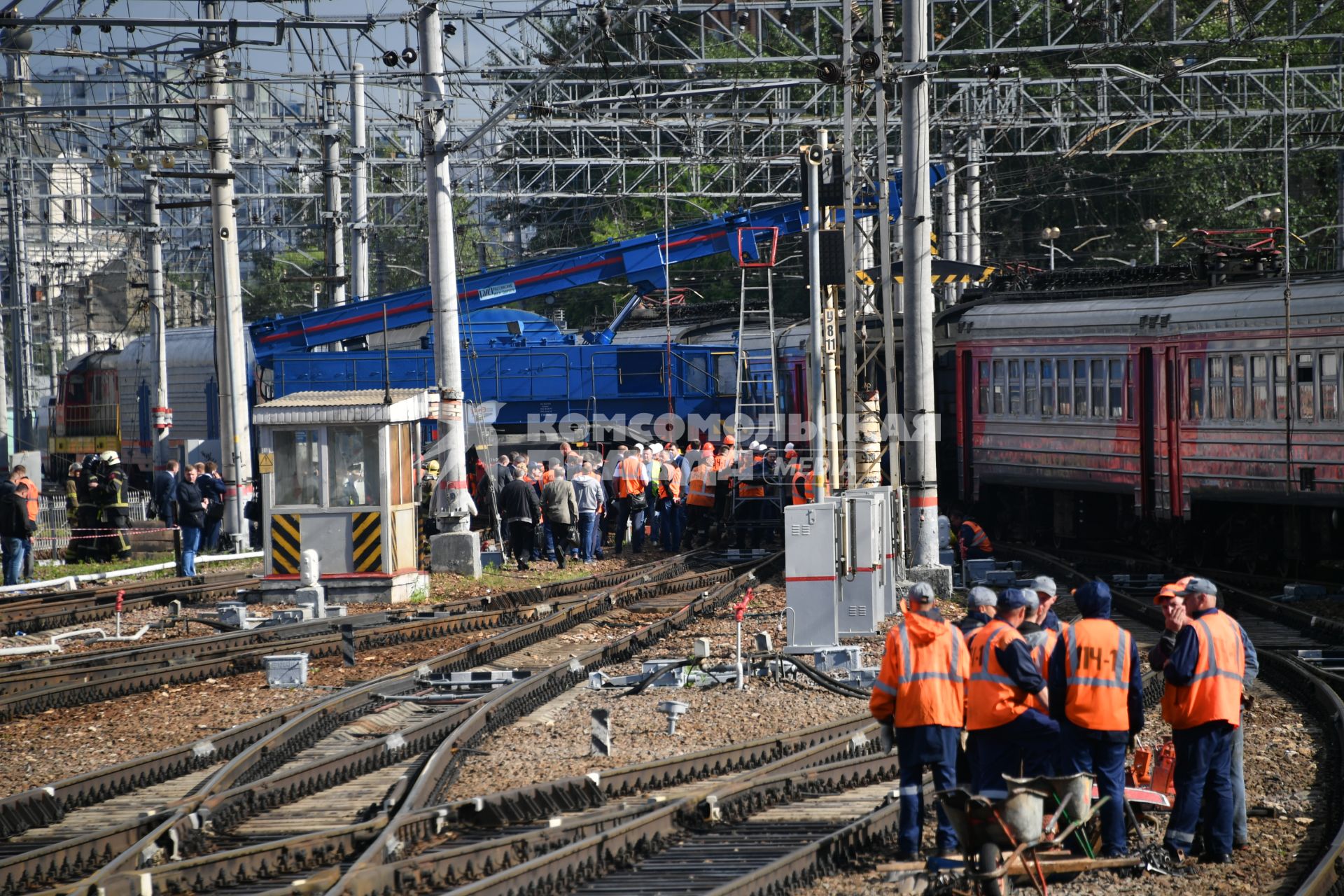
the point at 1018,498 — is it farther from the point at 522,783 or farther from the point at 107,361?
the point at 107,361

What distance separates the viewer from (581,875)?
866cm

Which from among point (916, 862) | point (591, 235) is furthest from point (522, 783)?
point (591, 235)

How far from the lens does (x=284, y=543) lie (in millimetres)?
20859

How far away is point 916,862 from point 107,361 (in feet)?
137

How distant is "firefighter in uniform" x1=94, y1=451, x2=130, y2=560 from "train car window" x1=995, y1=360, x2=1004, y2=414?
45.2 ft

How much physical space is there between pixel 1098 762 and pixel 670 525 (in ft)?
65.8

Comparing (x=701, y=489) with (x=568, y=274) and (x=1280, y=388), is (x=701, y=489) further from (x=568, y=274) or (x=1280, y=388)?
(x=1280, y=388)

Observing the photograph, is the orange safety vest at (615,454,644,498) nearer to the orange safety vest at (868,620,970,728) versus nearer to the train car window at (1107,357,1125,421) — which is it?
the train car window at (1107,357,1125,421)

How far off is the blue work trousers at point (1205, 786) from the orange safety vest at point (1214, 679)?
6 centimetres

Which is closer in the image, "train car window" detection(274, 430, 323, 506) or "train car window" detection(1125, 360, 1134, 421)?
"train car window" detection(274, 430, 323, 506)

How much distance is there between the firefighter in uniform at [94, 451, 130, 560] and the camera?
27.1m

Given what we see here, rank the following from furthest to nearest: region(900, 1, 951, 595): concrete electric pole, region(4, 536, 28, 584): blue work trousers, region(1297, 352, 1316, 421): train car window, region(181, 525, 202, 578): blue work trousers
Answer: region(4, 536, 28, 584): blue work trousers < region(181, 525, 202, 578): blue work trousers < region(1297, 352, 1316, 421): train car window < region(900, 1, 951, 595): concrete electric pole

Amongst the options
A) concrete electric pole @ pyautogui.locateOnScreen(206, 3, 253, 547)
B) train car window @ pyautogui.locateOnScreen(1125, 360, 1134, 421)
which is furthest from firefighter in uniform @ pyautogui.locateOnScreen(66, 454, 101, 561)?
train car window @ pyautogui.locateOnScreen(1125, 360, 1134, 421)

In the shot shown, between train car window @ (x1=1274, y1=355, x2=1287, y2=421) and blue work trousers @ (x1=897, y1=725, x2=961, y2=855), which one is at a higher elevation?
train car window @ (x1=1274, y1=355, x2=1287, y2=421)
